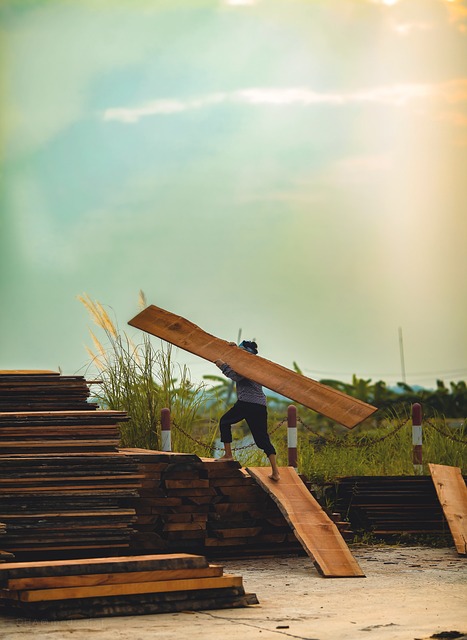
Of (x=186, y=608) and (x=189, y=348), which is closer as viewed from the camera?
(x=186, y=608)

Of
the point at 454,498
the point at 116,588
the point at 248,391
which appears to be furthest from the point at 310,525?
the point at 116,588

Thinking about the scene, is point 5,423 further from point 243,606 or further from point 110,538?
point 243,606

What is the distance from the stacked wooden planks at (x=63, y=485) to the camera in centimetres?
1039

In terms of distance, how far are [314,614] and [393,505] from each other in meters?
5.22

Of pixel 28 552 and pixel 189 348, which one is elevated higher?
pixel 189 348

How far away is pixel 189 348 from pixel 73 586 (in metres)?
4.28

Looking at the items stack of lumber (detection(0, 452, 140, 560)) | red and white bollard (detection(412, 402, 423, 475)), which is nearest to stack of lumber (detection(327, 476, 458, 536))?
red and white bollard (detection(412, 402, 423, 475))

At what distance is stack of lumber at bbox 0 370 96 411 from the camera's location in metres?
11.9

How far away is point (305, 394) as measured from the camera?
11328mm

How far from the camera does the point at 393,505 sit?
44.7 feet

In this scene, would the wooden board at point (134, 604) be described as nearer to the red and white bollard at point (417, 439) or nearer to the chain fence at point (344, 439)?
the chain fence at point (344, 439)

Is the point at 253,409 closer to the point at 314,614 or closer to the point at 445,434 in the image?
the point at 314,614

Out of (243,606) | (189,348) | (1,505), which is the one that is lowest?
(243,606)

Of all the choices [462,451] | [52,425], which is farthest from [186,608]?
[462,451]
